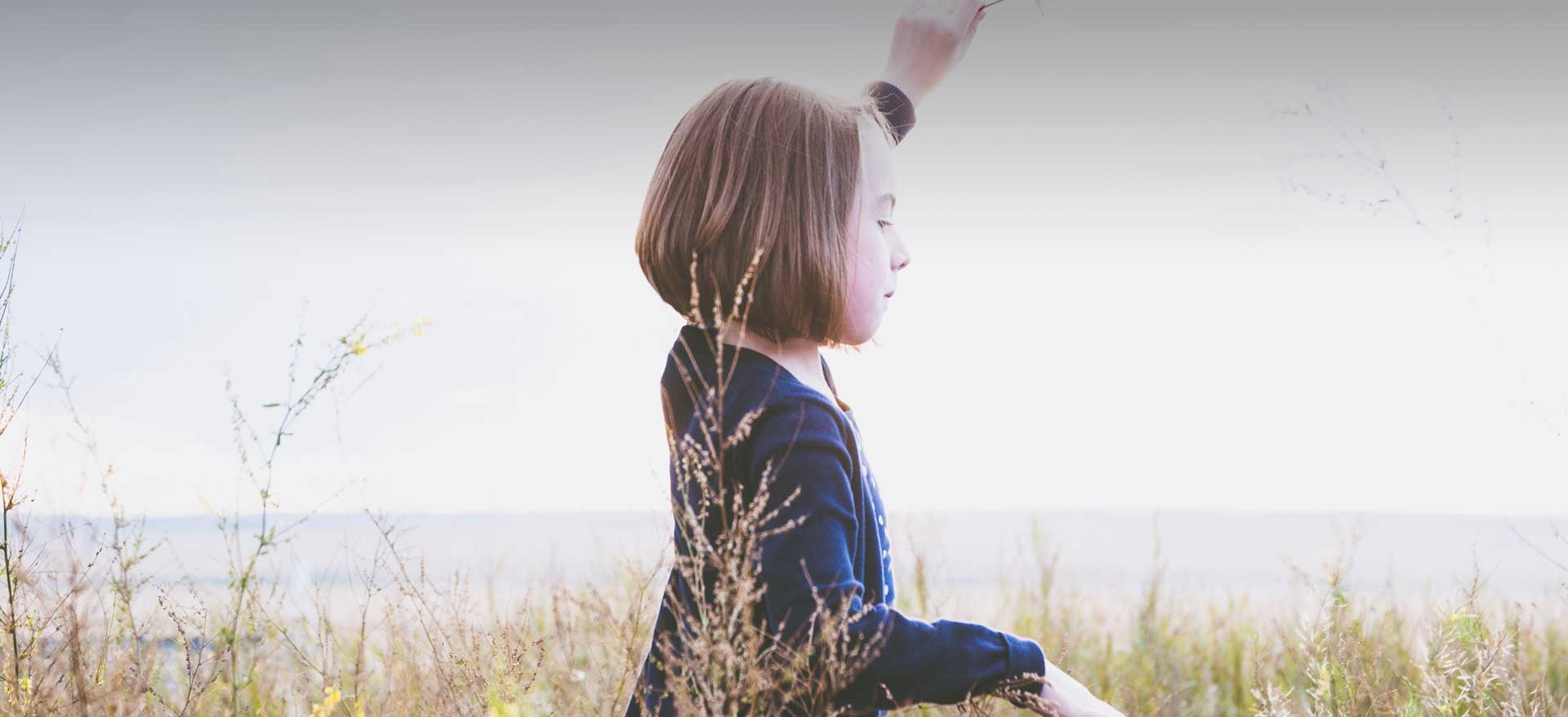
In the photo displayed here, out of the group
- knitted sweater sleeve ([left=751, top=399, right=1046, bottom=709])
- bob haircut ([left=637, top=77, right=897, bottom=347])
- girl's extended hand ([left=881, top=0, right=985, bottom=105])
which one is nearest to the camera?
knitted sweater sleeve ([left=751, top=399, right=1046, bottom=709])

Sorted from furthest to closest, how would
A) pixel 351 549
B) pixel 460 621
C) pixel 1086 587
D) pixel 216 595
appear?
pixel 1086 587
pixel 216 595
pixel 351 549
pixel 460 621

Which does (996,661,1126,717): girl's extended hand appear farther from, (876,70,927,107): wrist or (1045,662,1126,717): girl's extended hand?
(876,70,927,107): wrist

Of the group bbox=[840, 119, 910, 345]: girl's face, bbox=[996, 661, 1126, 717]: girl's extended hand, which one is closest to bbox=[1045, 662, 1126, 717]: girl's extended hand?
bbox=[996, 661, 1126, 717]: girl's extended hand

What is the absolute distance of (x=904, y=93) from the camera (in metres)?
2.12

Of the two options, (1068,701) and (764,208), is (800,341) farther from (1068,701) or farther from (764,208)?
(1068,701)

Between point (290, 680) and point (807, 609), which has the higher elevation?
point (807, 609)

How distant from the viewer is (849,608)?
1.43 m

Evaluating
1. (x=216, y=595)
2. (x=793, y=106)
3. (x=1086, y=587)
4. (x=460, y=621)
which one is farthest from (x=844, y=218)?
(x=1086, y=587)

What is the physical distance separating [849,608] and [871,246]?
2.09 feet

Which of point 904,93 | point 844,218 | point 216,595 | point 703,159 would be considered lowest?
point 216,595

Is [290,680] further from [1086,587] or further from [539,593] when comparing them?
[1086,587]

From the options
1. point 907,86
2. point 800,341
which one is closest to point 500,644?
point 800,341

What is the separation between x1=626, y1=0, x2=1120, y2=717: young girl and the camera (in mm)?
1459

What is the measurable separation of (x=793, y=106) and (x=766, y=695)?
0.95m
